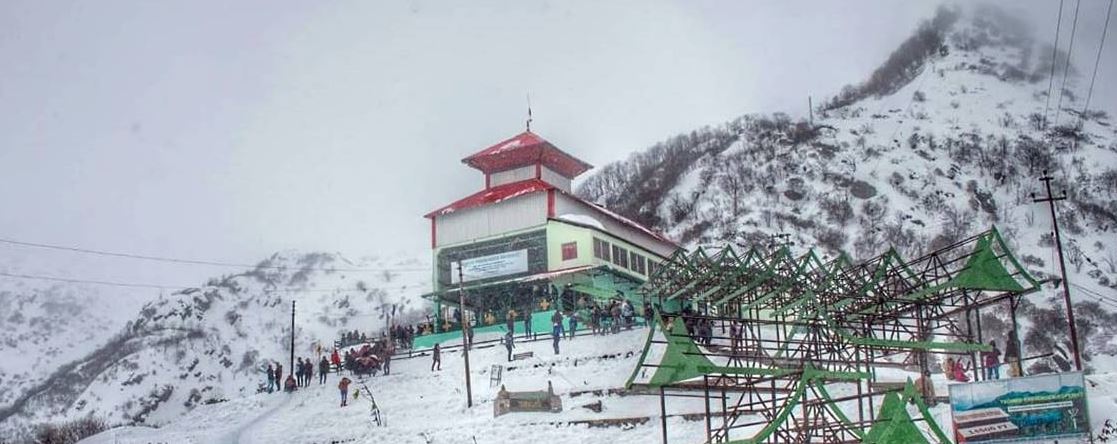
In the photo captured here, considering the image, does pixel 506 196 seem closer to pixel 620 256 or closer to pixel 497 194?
pixel 497 194

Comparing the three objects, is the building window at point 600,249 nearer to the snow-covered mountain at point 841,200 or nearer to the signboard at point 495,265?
the signboard at point 495,265

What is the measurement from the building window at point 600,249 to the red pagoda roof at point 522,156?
25.4 feet

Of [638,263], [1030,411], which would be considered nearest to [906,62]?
[638,263]

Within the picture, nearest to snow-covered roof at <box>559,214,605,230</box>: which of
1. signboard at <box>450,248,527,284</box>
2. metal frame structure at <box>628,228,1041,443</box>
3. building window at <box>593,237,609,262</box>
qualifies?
building window at <box>593,237,609,262</box>

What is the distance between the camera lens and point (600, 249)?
4609cm

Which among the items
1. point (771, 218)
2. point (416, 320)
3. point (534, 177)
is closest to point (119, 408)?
point (416, 320)

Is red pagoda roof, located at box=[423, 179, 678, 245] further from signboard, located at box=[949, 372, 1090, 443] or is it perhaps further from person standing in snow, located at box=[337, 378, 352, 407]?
signboard, located at box=[949, 372, 1090, 443]

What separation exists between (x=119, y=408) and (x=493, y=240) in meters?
42.7

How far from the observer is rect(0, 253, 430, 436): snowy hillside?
77.5 meters

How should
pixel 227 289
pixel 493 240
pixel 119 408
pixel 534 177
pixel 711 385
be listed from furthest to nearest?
pixel 227 289 < pixel 119 408 < pixel 534 177 < pixel 493 240 < pixel 711 385

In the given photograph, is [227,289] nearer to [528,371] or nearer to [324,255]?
[324,255]

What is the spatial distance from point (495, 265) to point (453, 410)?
15.9m

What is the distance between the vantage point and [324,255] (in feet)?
386

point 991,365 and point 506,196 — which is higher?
point 506,196
